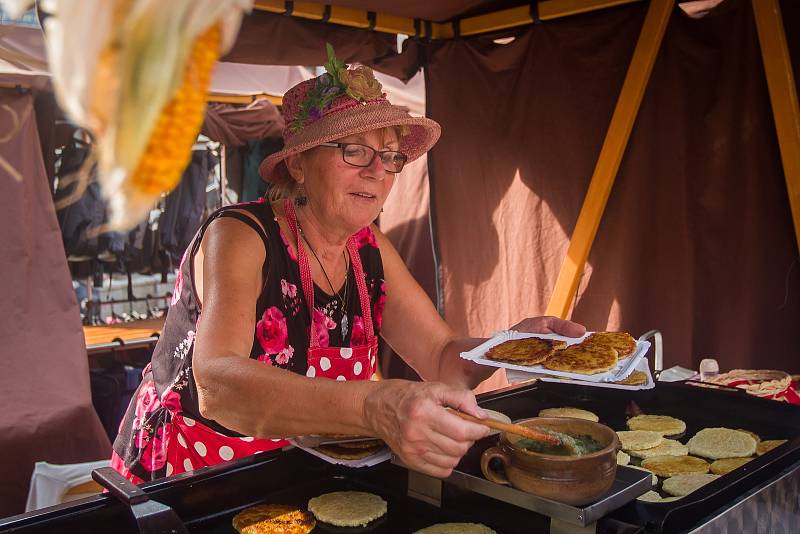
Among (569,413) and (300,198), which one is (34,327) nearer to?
(300,198)

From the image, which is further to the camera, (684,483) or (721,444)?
(721,444)

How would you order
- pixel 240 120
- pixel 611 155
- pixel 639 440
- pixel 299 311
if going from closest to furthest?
1. pixel 639 440
2. pixel 299 311
3. pixel 611 155
4. pixel 240 120

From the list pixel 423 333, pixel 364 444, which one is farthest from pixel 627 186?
pixel 364 444

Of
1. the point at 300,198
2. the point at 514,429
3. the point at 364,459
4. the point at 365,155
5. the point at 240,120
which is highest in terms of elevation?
the point at 240,120

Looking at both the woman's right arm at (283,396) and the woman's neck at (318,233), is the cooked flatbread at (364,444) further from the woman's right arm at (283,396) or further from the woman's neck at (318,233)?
the woman's neck at (318,233)

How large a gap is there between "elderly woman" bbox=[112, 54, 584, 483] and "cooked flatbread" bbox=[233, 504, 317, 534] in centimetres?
17

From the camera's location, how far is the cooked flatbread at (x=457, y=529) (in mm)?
1420

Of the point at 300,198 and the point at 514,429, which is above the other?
the point at 300,198

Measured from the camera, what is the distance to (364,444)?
1.56m

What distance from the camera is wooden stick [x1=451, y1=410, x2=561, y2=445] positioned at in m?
1.27

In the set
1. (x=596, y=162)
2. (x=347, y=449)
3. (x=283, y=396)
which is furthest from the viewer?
(x=596, y=162)

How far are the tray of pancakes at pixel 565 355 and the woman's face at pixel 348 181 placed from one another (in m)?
0.51

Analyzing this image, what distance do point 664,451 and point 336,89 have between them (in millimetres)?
1380

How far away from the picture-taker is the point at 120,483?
1.29 m
